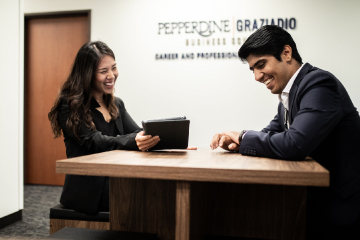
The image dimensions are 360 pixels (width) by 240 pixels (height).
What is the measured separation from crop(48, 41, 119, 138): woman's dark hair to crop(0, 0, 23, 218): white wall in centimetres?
123

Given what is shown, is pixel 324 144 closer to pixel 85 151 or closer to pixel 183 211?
pixel 183 211

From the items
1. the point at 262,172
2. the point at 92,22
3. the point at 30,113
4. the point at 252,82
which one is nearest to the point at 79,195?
the point at 262,172

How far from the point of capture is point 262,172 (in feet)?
3.19

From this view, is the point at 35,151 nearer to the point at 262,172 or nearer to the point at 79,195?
the point at 79,195

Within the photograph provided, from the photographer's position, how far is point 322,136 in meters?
1.24

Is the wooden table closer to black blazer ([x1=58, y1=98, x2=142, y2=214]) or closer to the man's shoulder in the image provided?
black blazer ([x1=58, y1=98, x2=142, y2=214])

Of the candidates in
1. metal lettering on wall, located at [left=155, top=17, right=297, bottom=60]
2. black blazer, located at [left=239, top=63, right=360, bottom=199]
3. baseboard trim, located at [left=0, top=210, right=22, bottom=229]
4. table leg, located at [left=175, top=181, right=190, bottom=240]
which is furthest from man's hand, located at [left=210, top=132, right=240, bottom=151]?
metal lettering on wall, located at [left=155, top=17, right=297, bottom=60]

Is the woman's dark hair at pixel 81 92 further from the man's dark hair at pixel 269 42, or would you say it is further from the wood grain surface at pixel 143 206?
the man's dark hair at pixel 269 42

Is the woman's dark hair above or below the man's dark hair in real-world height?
below

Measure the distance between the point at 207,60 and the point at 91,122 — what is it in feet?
7.89

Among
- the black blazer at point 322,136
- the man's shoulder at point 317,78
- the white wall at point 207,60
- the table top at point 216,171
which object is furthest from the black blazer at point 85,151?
the white wall at point 207,60

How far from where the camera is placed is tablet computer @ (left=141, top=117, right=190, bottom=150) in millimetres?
1453

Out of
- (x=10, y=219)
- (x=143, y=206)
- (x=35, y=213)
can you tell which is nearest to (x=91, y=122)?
(x=143, y=206)

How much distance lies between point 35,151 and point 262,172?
4.39 metres
